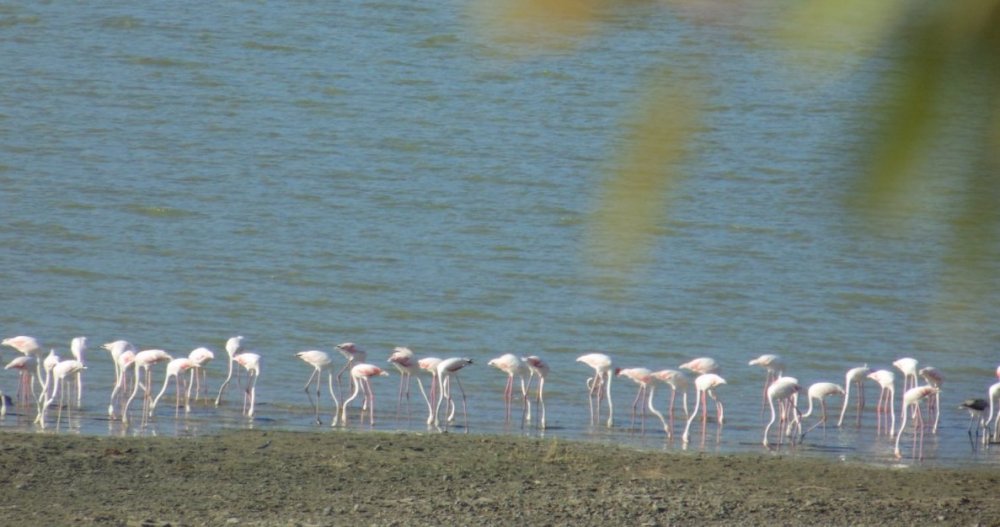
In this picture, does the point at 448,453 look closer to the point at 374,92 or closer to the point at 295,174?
the point at 374,92

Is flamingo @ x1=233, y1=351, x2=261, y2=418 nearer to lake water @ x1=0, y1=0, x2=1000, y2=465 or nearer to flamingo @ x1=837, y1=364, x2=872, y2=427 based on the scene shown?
lake water @ x1=0, y1=0, x2=1000, y2=465

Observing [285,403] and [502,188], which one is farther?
[285,403]

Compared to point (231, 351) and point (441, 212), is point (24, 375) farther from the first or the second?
point (441, 212)

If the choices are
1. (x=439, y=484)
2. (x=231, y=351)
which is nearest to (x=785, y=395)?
(x=439, y=484)

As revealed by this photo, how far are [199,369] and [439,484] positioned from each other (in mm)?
5089

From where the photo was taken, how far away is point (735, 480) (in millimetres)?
9414

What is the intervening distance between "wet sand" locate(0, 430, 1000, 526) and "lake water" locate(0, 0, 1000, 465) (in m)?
1.11

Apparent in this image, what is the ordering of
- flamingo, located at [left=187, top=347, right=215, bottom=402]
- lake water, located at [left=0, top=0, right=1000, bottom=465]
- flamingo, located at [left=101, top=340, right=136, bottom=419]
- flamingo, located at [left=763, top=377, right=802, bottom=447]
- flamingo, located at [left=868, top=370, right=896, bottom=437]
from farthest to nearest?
flamingo, located at [left=868, top=370, right=896, bottom=437] → flamingo, located at [left=187, top=347, right=215, bottom=402] → flamingo, located at [left=101, top=340, right=136, bottom=419] → flamingo, located at [left=763, top=377, right=802, bottom=447] → lake water, located at [left=0, top=0, right=1000, bottom=465]

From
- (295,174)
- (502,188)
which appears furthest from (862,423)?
(502,188)

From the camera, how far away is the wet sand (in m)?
7.76

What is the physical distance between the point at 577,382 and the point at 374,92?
13.1 m

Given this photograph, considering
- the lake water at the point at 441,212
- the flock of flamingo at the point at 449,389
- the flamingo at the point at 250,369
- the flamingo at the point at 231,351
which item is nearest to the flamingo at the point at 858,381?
the flock of flamingo at the point at 449,389

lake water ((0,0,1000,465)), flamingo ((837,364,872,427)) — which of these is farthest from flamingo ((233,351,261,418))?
flamingo ((837,364,872,427))

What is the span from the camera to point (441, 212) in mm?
22078
